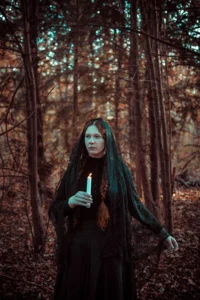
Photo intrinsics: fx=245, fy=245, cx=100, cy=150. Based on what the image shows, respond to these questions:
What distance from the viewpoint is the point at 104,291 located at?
7.20 feet

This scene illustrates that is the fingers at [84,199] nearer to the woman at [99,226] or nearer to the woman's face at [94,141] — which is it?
the woman at [99,226]

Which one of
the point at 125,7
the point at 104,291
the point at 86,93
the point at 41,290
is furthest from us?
the point at 86,93

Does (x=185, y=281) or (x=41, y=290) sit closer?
(x=41, y=290)

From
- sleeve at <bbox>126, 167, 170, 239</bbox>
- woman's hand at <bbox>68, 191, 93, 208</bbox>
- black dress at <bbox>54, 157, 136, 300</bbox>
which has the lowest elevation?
black dress at <bbox>54, 157, 136, 300</bbox>

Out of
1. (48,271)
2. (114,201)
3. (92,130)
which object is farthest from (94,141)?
(48,271)

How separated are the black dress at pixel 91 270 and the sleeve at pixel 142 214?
0.32 meters

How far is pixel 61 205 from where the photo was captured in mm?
2354

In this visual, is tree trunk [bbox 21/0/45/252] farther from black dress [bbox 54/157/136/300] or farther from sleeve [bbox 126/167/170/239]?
sleeve [bbox 126/167/170/239]

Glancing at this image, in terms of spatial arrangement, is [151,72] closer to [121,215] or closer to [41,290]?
[121,215]

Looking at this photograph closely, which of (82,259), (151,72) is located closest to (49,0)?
(151,72)

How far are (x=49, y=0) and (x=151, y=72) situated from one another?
7.65 ft

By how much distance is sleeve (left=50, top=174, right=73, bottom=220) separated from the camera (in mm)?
2279

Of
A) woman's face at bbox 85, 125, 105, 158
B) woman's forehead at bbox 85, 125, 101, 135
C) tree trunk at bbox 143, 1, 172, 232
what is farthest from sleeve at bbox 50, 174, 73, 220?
tree trunk at bbox 143, 1, 172, 232

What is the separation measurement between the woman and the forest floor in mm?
1077
